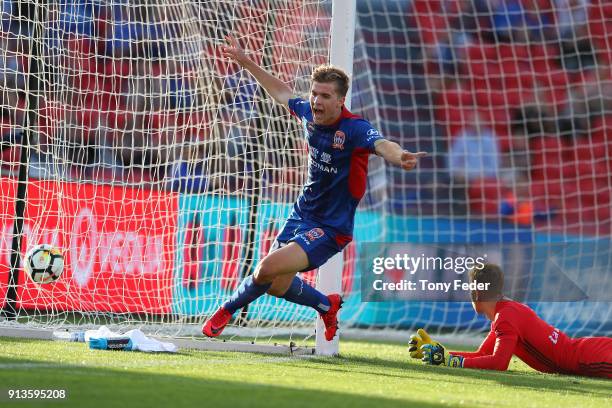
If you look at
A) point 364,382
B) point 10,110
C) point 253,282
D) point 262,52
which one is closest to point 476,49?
point 262,52

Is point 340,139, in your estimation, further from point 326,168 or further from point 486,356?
point 486,356

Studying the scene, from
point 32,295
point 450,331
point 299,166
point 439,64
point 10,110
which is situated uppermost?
point 439,64

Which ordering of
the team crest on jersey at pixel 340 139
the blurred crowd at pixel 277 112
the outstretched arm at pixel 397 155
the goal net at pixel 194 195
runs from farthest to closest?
the blurred crowd at pixel 277 112 → the goal net at pixel 194 195 → the team crest on jersey at pixel 340 139 → the outstretched arm at pixel 397 155

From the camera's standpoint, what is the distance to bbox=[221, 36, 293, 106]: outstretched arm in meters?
6.36

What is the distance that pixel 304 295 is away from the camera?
6195 millimetres

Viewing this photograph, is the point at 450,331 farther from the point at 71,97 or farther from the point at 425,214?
the point at 71,97

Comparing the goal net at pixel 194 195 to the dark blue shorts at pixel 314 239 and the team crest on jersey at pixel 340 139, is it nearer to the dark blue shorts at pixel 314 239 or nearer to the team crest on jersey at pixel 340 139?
the dark blue shorts at pixel 314 239

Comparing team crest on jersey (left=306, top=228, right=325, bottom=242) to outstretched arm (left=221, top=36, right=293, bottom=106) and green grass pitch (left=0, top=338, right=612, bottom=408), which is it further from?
outstretched arm (left=221, top=36, right=293, bottom=106)

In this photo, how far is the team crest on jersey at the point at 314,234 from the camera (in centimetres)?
600

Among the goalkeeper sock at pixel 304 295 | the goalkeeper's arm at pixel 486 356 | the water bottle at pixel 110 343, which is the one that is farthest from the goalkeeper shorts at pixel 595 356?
the water bottle at pixel 110 343

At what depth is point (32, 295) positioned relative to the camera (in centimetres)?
799

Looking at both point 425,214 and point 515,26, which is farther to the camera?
point 515,26

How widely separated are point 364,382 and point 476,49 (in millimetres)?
9329

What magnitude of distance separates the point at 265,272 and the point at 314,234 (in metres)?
0.40
